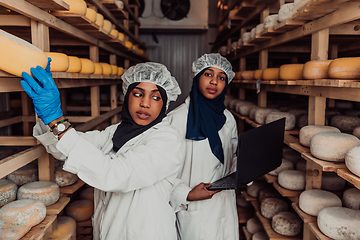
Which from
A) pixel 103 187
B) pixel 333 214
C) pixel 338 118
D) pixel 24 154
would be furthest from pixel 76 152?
pixel 338 118

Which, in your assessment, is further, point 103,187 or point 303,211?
point 303,211

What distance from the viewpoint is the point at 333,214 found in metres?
1.64

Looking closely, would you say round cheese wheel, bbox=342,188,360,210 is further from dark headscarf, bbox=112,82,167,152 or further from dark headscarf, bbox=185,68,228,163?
dark headscarf, bbox=112,82,167,152

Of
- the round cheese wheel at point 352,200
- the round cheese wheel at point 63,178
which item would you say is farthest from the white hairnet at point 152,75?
the round cheese wheel at point 352,200

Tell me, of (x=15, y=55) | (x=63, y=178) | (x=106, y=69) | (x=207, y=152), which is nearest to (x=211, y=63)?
(x=207, y=152)

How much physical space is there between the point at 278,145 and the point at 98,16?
2143mm

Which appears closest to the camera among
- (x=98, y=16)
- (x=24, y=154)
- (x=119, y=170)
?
(x=119, y=170)

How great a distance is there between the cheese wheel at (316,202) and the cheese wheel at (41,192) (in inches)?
64.4

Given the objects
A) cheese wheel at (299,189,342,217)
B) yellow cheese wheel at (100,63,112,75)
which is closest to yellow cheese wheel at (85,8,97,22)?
yellow cheese wheel at (100,63,112,75)

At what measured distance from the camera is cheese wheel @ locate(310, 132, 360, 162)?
5.12ft

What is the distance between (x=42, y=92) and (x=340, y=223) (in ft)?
5.30

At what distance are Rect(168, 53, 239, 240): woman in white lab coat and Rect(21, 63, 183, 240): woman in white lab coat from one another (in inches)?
16.2

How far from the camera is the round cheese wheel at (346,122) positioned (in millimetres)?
2236

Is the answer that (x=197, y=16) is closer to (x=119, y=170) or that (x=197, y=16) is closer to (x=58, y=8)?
(x=58, y=8)
